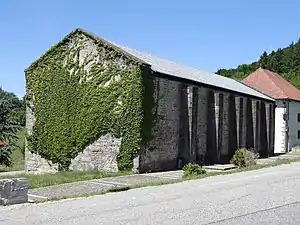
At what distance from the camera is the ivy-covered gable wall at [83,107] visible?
72.9ft

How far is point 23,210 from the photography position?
10430 mm

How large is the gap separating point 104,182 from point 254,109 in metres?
20.6

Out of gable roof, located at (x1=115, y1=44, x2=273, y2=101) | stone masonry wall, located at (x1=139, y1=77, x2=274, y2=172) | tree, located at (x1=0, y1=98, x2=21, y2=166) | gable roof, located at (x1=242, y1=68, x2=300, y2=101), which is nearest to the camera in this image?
stone masonry wall, located at (x1=139, y1=77, x2=274, y2=172)

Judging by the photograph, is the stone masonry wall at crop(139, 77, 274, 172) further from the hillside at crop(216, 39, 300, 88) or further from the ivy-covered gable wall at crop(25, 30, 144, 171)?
the hillside at crop(216, 39, 300, 88)

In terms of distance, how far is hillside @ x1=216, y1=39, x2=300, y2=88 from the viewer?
3533 inches

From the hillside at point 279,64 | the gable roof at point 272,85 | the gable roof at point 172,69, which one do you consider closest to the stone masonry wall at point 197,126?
the gable roof at point 172,69

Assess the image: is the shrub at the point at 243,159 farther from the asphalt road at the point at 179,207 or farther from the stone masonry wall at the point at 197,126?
the asphalt road at the point at 179,207

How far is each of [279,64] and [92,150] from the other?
7644 cm

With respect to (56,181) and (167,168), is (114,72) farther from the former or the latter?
(56,181)

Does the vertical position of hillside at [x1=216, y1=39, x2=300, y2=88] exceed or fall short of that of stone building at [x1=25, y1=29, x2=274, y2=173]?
it exceeds it

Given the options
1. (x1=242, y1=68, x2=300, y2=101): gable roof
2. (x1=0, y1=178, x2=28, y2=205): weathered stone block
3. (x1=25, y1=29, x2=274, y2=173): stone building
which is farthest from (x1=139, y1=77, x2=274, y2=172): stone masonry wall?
(x1=242, y1=68, x2=300, y2=101): gable roof

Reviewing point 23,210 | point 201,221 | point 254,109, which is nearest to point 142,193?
point 23,210

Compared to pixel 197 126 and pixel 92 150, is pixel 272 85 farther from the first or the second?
pixel 92 150

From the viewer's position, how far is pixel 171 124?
80.5 ft
